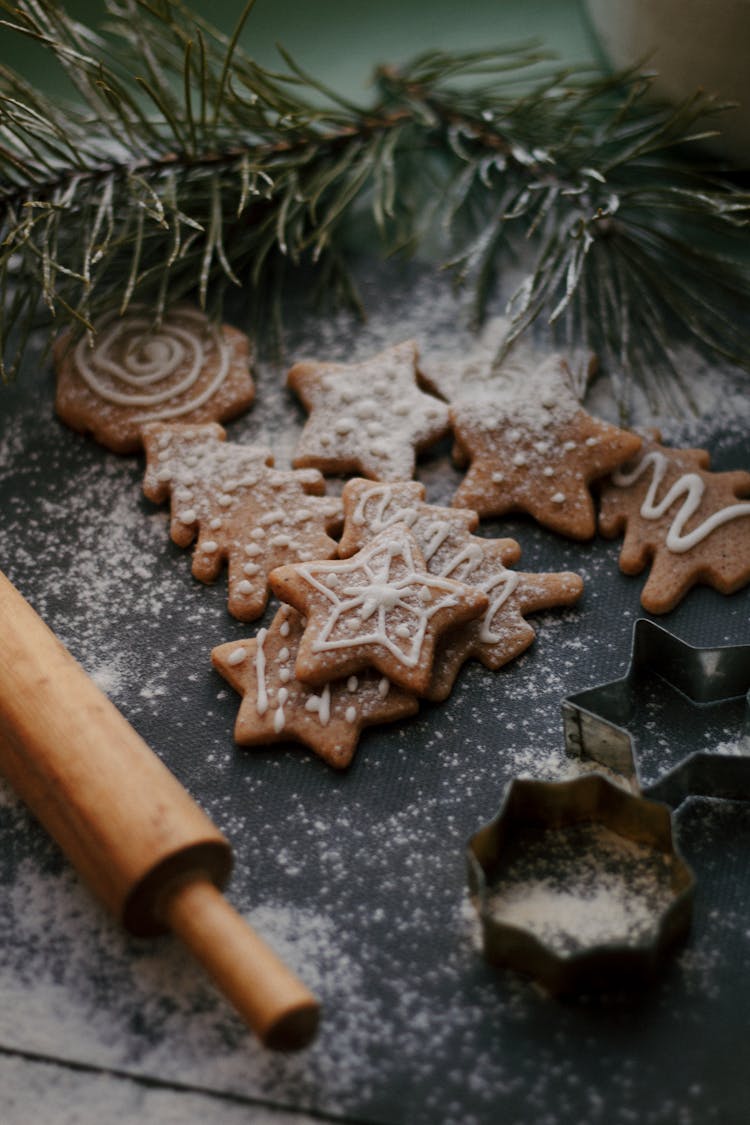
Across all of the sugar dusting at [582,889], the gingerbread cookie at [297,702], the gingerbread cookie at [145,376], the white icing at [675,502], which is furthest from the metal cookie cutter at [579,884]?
the gingerbread cookie at [145,376]

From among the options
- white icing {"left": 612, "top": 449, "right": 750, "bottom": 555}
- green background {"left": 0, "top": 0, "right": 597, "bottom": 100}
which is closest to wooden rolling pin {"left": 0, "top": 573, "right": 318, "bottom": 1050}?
white icing {"left": 612, "top": 449, "right": 750, "bottom": 555}

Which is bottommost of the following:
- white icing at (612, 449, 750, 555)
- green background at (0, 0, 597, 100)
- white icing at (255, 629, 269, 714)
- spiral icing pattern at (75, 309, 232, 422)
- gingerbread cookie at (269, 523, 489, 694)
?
white icing at (255, 629, 269, 714)

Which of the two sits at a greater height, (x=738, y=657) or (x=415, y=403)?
(x=415, y=403)

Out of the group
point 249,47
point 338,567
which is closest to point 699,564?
point 338,567

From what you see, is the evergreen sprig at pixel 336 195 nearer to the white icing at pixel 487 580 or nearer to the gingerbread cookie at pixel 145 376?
the gingerbread cookie at pixel 145 376

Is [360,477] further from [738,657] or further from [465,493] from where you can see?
[738,657]

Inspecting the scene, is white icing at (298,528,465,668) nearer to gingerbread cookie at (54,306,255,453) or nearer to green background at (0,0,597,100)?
gingerbread cookie at (54,306,255,453)
